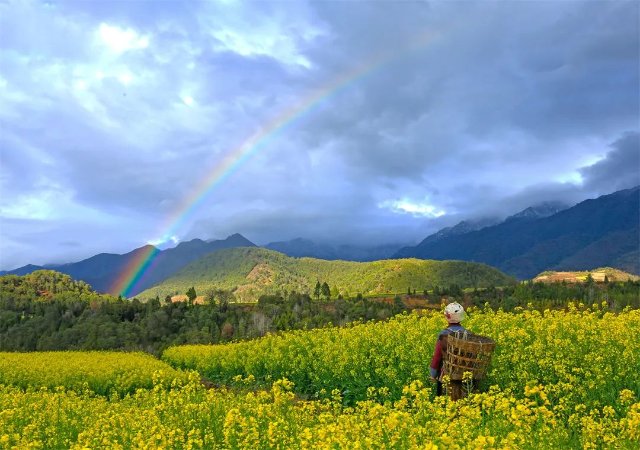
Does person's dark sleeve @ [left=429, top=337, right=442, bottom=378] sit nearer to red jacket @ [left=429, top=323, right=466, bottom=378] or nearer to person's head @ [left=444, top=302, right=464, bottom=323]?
red jacket @ [left=429, top=323, right=466, bottom=378]

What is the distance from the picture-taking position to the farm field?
827cm

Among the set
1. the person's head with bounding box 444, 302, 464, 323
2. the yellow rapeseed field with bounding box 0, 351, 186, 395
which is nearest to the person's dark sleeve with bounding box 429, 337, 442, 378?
the person's head with bounding box 444, 302, 464, 323

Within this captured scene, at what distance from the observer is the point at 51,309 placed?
112125mm

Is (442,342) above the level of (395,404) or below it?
above

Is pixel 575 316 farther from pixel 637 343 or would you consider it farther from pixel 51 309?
pixel 51 309

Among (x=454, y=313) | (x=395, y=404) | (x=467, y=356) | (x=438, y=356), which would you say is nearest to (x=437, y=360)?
(x=438, y=356)

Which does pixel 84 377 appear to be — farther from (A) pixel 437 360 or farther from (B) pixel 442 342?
(B) pixel 442 342

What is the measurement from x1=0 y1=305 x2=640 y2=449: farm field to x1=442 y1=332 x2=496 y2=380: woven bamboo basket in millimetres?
559

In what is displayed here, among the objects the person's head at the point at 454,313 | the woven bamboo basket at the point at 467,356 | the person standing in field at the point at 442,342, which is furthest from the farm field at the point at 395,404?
the person's head at the point at 454,313

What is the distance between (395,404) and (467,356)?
113 inches

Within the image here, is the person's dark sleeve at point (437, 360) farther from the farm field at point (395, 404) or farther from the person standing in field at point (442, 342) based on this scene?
the farm field at point (395, 404)

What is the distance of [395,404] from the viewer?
404 inches

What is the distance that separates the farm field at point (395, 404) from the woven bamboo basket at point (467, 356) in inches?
22.0

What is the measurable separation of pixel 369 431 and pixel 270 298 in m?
114
